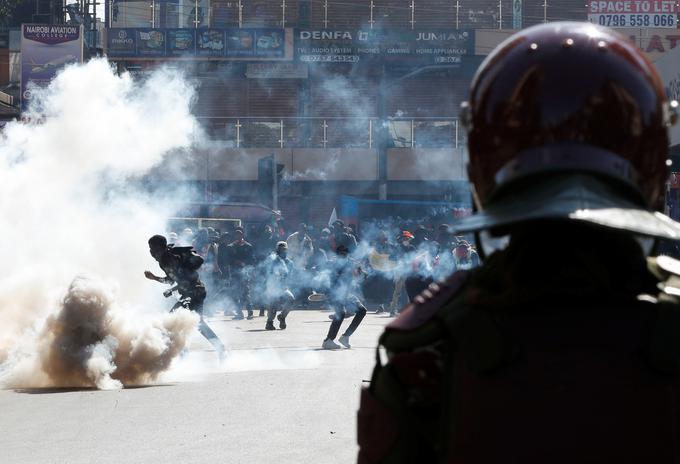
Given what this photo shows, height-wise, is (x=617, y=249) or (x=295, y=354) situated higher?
(x=617, y=249)

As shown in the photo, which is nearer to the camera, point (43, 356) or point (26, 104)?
point (43, 356)

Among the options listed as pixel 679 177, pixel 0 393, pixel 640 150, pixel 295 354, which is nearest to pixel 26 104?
pixel 679 177

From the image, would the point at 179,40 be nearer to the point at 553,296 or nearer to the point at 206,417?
the point at 206,417

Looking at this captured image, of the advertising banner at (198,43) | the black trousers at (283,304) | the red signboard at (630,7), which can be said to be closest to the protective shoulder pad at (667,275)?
the black trousers at (283,304)

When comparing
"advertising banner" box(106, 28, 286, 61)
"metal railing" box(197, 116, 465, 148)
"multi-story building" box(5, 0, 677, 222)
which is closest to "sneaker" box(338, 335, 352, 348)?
"multi-story building" box(5, 0, 677, 222)

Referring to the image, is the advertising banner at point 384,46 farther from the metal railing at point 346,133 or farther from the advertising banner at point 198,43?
the metal railing at point 346,133

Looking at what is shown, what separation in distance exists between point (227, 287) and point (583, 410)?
2108cm

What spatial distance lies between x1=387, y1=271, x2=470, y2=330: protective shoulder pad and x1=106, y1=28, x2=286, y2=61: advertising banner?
125 feet

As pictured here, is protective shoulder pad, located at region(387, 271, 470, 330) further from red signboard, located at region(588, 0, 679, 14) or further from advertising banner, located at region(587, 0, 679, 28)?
red signboard, located at region(588, 0, 679, 14)

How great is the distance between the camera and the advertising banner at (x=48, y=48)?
3441cm

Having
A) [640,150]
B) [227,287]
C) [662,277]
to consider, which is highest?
[640,150]

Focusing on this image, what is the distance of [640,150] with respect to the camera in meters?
1.91

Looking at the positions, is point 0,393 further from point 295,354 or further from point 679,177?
point 679,177

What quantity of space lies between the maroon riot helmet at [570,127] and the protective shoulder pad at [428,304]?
0.30 ft
